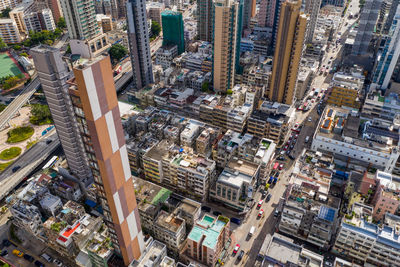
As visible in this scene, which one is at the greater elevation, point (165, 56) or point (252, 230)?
point (165, 56)

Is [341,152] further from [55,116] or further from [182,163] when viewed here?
[55,116]

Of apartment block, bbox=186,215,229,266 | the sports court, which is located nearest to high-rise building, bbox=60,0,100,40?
the sports court

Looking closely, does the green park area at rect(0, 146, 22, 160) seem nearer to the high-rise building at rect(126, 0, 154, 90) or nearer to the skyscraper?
the skyscraper

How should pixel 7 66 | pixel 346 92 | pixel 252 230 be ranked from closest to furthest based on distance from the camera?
1. pixel 252 230
2. pixel 346 92
3. pixel 7 66

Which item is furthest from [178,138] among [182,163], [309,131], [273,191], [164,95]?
[309,131]

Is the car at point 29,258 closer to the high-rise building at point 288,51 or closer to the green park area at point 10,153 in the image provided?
the green park area at point 10,153

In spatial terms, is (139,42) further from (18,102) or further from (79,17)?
(18,102)

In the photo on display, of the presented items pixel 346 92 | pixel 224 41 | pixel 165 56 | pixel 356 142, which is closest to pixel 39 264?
pixel 224 41
